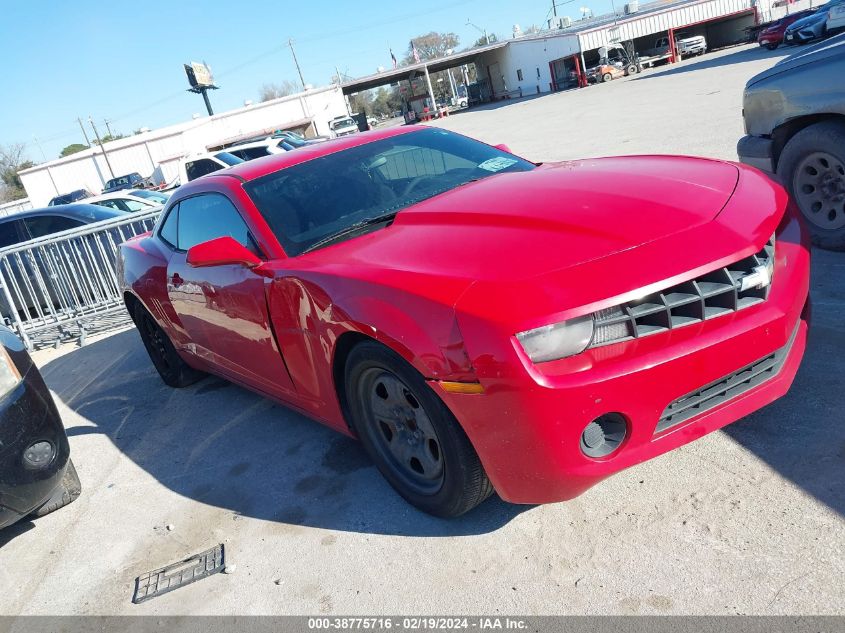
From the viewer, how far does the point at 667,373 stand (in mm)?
2258

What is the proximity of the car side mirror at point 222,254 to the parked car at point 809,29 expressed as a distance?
31.7 metres

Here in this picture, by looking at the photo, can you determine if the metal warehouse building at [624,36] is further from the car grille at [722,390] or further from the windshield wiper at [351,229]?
the car grille at [722,390]

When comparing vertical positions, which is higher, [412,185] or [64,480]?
[412,185]

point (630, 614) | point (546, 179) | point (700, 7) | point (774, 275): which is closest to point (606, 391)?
point (630, 614)

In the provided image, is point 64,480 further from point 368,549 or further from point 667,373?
point 667,373

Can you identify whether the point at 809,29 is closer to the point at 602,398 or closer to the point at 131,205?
the point at 131,205

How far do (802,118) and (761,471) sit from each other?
9.18 ft

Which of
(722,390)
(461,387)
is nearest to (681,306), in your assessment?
(722,390)

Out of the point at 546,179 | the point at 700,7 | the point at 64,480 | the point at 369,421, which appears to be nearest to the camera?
the point at 369,421

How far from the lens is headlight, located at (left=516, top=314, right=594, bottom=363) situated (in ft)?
7.34

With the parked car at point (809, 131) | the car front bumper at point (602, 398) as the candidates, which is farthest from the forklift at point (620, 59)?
the car front bumper at point (602, 398)

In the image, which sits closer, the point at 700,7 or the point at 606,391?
the point at 606,391

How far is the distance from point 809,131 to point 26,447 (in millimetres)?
4729

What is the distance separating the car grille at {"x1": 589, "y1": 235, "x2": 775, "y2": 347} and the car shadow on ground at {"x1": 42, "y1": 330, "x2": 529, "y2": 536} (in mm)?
980
